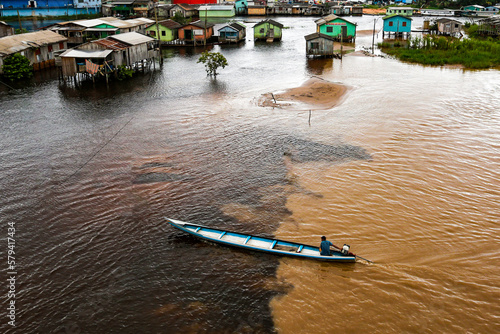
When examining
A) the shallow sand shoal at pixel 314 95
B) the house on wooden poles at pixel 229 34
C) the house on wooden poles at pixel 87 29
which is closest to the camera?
the shallow sand shoal at pixel 314 95

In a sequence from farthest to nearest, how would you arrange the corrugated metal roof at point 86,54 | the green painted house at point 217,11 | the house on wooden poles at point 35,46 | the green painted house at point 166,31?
the green painted house at point 217,11
the green painted house at point 166,31
the house on wooden poles at point 35,46
the corrugated metal roof at point 86,54

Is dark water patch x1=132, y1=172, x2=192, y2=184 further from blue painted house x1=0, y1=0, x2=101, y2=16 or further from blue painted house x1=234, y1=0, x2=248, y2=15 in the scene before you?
blue painted house x1=234, y1=0, x2=248, y2=15

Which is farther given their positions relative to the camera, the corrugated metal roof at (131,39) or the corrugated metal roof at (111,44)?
the corrugated metal roof at (131,39)

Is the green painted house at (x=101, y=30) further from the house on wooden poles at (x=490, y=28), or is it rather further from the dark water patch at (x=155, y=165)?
the house on wooden poles at (x=490, y=28)

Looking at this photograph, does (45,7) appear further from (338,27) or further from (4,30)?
(338,27)

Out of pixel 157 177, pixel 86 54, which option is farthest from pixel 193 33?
pixel 157 177

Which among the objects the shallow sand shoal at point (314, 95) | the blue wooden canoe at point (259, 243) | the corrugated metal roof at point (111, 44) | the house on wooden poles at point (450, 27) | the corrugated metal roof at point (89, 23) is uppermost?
the corrugated metal roof at point (89, 23)

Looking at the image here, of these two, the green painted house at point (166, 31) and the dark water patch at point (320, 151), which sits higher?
the green painted house at point (166, 31)

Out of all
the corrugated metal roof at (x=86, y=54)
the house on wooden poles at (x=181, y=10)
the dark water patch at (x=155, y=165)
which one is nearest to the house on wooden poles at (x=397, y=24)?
the house on wooden poles at (x=181, y=10)
